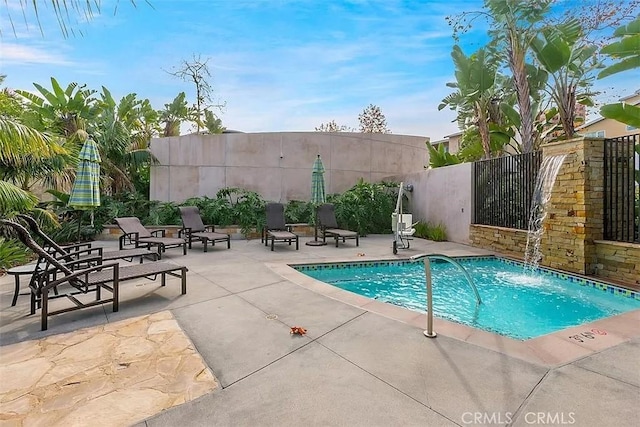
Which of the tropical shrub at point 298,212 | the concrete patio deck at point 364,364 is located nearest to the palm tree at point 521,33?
the tropical shrub at point 298,212

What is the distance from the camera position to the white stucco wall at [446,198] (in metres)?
10.4

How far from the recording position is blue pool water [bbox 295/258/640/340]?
476 centimetres

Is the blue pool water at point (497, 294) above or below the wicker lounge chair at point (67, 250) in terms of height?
below

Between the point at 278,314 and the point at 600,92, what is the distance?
50.6 ft

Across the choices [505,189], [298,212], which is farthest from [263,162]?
[505,189]

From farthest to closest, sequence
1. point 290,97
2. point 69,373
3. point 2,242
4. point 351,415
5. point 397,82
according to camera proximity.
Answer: point 290,97 → point 397,82 → point 2,242 → point 69,373 → point 351,415

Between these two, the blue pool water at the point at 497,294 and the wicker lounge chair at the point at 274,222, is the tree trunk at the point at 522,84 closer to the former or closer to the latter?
the blue pool water at the point at 497,294

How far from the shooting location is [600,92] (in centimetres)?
1276

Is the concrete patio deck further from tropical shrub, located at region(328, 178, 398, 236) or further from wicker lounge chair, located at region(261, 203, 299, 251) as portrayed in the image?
tropical shrub, located at region(328, 178, 398, 236)

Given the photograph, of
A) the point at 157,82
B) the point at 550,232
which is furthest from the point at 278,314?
the point at 157,82

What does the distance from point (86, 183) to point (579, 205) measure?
33.7ft

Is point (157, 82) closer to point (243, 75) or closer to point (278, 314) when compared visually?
point (243, 75)

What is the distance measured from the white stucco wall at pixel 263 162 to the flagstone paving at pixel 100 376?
373 inches

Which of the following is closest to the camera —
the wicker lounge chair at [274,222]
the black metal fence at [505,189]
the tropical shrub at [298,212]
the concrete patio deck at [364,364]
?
the concrete patio deck at [364,364]
